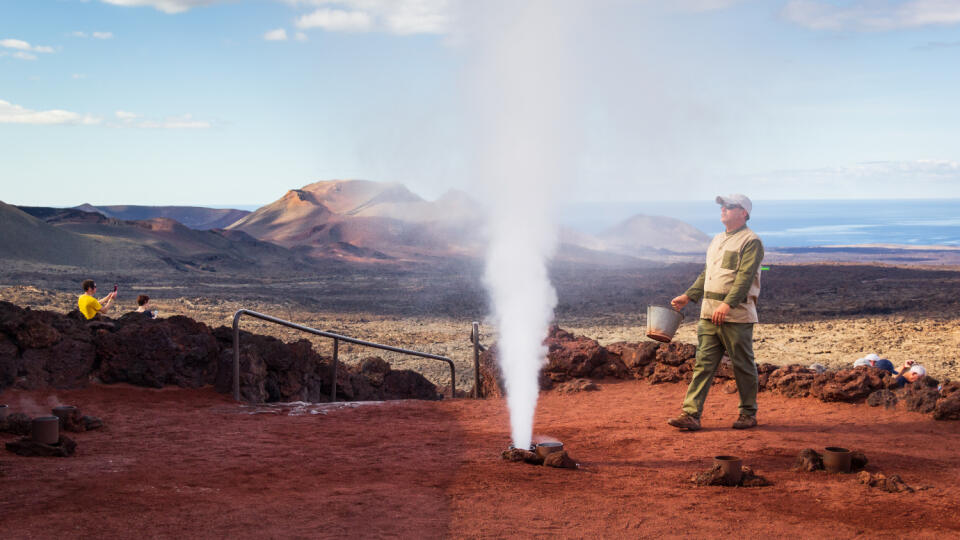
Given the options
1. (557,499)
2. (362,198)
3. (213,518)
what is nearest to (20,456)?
(213,518)

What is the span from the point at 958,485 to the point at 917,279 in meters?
33.0

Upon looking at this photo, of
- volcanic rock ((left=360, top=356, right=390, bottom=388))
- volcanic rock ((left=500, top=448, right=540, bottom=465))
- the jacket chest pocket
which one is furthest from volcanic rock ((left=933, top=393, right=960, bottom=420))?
volcanic rock ((left=360, top=356, right=390, bottom=388))

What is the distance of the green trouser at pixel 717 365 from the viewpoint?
22.2 ft

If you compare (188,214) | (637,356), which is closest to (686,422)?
(637,356)

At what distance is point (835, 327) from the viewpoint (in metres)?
22.2

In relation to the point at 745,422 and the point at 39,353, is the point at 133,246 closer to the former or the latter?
the point at 39,353

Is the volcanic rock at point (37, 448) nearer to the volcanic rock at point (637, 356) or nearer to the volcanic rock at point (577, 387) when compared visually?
the volcanic rock at point (577, 387)

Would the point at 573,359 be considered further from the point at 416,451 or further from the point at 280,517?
the point at 280,517

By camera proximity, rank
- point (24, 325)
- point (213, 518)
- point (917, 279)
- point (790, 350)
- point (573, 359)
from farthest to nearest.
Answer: point (917, 279), point (790, 350), point (573, 359), point (24, 325), point (213, 518)

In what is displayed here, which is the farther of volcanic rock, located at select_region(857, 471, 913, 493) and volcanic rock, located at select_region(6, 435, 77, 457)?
volcanic rock, located at select_region(6, 435, 77, 457)

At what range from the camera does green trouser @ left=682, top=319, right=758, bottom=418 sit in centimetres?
676

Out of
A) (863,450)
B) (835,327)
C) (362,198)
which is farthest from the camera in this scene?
(362,198)

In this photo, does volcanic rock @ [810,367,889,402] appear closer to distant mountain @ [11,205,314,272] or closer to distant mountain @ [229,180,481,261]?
distant mountain @ [11,205,314,272]

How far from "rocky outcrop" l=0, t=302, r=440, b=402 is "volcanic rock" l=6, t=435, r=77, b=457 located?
7.86 feet
